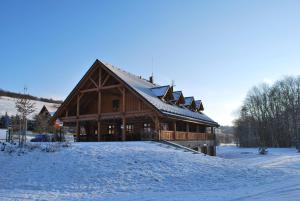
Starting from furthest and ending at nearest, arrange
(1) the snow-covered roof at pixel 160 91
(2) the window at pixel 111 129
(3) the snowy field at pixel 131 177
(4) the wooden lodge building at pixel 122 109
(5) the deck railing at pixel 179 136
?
(2) the window at pixel 111 129 → (1) the snow-covered roof at pixel 160 91 → (4) the wooden lodge building at pixel 122 109 → (5) the deck railing at pixel 179 136 → (3) the snowy field at pixel 131 177

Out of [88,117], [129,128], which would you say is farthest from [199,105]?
[88,117]

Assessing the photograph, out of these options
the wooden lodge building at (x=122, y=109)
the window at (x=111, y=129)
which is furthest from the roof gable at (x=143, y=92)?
the window at (x=111, y=129)

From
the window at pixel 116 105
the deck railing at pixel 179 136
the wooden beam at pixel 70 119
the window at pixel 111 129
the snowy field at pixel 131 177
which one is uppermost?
the window at pixel 116 105

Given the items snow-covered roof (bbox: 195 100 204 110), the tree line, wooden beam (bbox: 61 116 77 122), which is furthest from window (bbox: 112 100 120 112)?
the tree line

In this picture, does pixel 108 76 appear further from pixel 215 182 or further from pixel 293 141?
pixel 293 141

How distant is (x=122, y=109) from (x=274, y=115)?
183 ft

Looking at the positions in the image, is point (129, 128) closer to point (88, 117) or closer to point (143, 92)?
point (88, 117)

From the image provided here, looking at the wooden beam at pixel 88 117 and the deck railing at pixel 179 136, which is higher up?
the wooden beam at pixel 88 117

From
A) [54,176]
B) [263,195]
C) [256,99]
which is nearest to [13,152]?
[54,176]

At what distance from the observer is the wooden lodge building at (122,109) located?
2577cm

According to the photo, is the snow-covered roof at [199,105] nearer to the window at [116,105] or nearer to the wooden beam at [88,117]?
the window at [116,105]

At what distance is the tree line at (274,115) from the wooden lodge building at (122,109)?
4034 centimetres

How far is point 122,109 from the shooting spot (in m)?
27.5

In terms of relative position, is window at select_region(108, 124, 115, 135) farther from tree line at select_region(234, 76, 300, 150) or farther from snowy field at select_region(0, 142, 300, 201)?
tree line at select_region(234, 76, 300, 150)
